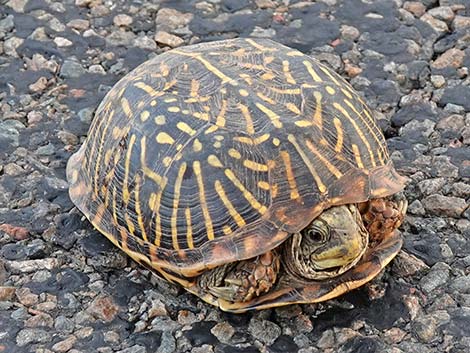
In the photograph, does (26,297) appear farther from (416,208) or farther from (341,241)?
(416,208)

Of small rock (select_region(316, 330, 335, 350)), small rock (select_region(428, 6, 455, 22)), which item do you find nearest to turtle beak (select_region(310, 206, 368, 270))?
small rock (select_region(316, 330, 335, 350))

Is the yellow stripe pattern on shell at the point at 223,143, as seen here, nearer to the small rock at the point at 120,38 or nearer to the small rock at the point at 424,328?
the small rock at the point at 424,328

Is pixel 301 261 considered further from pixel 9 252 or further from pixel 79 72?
pixel 79 72

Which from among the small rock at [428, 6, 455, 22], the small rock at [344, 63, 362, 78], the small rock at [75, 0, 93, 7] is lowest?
the small rock at [344, 63, 362, 78]

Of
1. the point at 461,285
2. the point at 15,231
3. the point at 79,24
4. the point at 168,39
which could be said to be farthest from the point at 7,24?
the point at 461,285

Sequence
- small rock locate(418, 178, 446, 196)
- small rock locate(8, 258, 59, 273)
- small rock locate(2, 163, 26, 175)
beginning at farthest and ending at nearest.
→ small rock locate(2, 163, 26, 175)
small rock locate(418, 178, 446, 196)
small rock locate(8, 258, 59, 273)

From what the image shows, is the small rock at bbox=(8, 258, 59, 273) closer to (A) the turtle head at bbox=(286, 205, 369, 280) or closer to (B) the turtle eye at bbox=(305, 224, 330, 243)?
(A) the turtle head at bbox=(286, 205, 369, 280)
